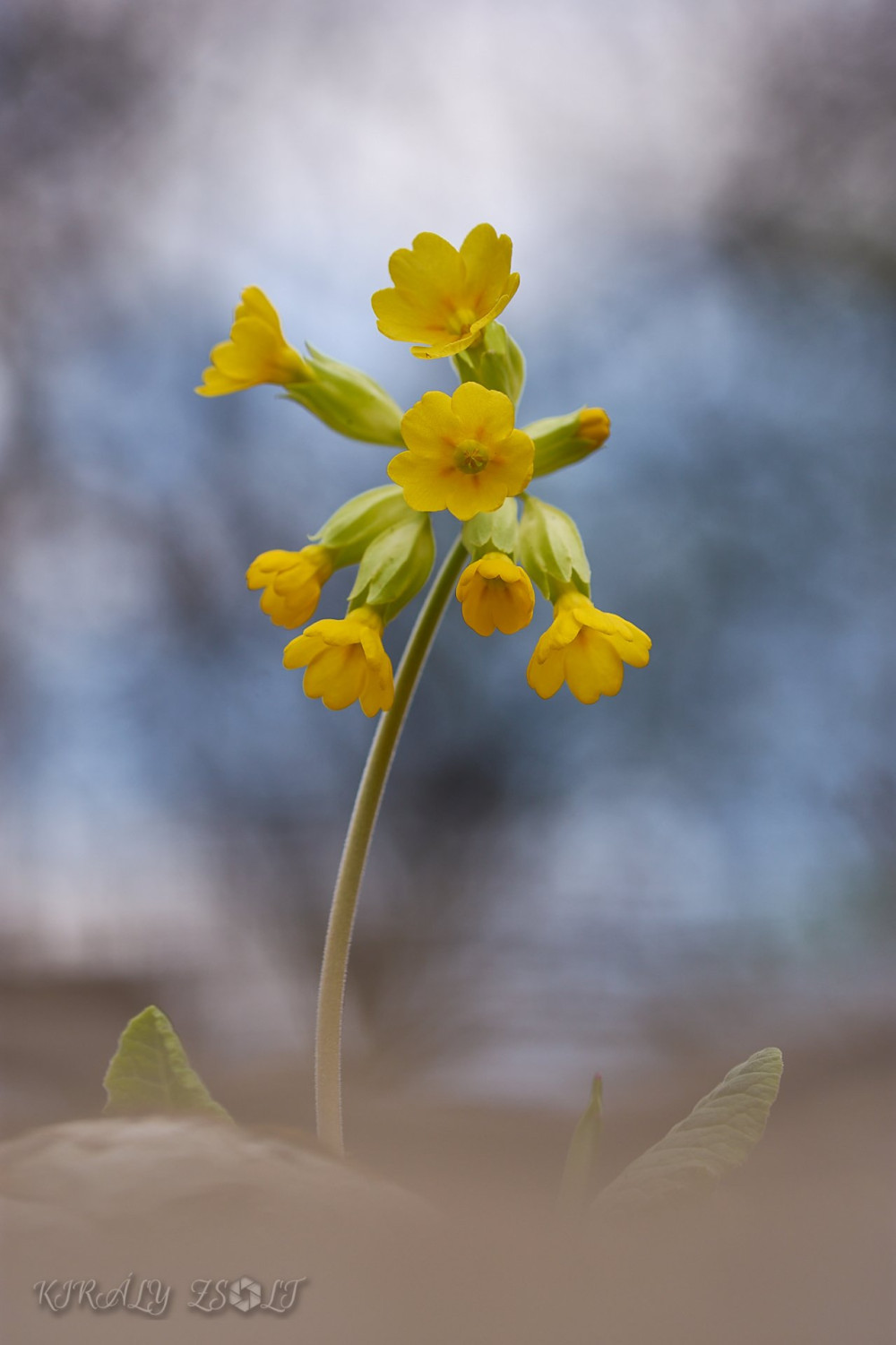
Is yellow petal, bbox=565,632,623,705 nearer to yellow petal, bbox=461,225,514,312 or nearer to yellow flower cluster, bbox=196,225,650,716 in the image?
yellow flower cluster, bbox=196,225,650,716

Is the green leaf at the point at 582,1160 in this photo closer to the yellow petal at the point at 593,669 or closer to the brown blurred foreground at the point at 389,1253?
the brown blurred foreground at the point at 389,1253

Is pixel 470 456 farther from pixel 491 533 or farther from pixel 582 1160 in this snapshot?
pixel 582 1160

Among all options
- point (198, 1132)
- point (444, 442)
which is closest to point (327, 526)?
point (444, 442)

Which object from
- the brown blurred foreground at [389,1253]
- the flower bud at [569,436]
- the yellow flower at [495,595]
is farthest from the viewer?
the flower bud at [569,436]

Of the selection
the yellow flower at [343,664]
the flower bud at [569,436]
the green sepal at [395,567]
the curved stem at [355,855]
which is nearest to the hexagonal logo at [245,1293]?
the curved stem at [355,855]

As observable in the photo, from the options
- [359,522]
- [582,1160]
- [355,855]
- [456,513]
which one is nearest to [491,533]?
[456,513]

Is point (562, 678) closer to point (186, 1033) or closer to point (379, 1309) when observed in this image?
point (379, 1309)
